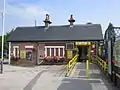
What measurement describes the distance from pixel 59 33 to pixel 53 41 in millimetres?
2236

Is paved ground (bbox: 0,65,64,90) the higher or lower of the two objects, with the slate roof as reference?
lower

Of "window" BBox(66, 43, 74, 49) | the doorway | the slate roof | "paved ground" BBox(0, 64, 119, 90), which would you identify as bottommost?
"paved ground" BBox(0, 64, 119, 90)

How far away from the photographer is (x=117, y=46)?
44.3 feet

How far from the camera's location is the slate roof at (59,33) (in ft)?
120

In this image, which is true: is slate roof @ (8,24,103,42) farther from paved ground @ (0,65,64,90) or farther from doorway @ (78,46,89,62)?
paved ground @ (0,65,64,90)

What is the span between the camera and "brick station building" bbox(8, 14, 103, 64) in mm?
36156

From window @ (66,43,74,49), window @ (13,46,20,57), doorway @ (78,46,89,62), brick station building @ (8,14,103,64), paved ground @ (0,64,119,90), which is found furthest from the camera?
window @ (13,46,20,57)

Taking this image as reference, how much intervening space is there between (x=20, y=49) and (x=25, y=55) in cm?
113

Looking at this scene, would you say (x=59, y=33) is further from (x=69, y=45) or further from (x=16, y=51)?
(x=16, y=51)

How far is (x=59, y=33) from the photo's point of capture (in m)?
38.2

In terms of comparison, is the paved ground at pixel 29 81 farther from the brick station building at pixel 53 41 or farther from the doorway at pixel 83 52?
the doorway at pixel 83 52

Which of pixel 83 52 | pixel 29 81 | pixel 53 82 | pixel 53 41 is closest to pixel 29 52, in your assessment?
pixel 53 41

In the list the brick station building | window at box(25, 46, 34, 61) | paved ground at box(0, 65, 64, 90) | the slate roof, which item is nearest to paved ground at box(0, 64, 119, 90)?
paved ground at box(0, 65, 64, 90)

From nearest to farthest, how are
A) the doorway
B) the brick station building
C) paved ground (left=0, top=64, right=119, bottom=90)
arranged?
paved ground (left=0, top=64, right=119, bottom=90) < the brick station building < the doorway
